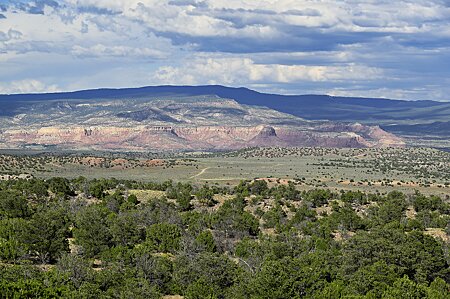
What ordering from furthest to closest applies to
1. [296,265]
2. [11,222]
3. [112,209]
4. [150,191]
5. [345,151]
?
1. [345,151]
2. [150,191]
3. [112,209]
4. [11,222]
5. [296,265]

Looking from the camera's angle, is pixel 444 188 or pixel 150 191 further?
→ pixel 444 188

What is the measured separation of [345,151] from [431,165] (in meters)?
40.0

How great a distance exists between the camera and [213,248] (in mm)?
53781

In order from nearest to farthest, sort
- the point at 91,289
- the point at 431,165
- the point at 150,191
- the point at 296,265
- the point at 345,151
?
the point at 91,289 → the point at 296,265 → the point at 150,191 → the point at 431,165 → the point at 345,151

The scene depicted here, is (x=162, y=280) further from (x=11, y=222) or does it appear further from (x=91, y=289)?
(x=11, y=222)

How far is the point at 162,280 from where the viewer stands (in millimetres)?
41344

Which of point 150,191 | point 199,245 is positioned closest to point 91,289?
point 199,245

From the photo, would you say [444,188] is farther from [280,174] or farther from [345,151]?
[345,151]

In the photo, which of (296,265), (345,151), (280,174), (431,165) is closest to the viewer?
(296,265)

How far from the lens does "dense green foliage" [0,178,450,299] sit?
3653cm

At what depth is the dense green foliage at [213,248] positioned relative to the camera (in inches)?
1438

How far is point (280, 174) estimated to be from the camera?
132 meters

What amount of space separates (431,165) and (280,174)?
4674 centimetres

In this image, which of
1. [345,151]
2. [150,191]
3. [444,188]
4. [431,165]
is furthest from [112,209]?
[345,151]
